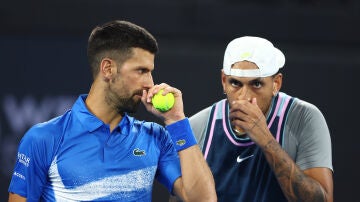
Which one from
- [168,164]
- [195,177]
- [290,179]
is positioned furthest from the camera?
[290,179]

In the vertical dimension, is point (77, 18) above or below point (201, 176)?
above

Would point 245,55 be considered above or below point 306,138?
above

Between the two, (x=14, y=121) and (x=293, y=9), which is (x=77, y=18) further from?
(x=293, y=9)

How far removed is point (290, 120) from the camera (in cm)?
403

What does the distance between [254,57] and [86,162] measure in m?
1.09

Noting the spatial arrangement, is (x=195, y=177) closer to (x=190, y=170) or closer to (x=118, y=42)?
(x=190, y=170)

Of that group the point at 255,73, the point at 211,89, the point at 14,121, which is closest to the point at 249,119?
the point at 255,73

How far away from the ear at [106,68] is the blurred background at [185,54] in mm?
2517

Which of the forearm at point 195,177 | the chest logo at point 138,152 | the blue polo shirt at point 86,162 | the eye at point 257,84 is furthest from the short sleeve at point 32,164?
the eye at point 257,84

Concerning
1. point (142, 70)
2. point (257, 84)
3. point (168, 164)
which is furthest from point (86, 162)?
point (257, 84)

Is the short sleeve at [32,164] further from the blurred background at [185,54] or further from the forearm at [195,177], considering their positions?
the blurred background at [185,54]

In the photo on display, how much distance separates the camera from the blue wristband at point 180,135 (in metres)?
3.61

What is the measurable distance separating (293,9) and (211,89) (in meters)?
1.04

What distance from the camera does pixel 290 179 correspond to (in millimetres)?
3795
